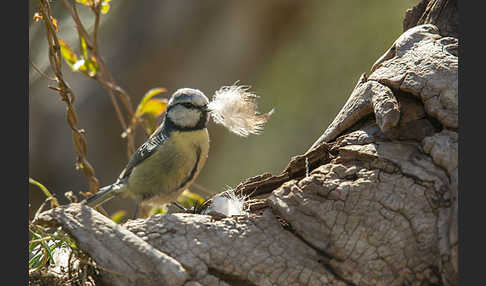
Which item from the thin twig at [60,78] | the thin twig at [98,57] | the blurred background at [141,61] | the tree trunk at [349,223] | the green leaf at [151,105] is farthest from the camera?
the blurred background at [141,61]

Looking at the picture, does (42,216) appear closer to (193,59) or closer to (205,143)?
(205,143)

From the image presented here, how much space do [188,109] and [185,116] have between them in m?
0.03

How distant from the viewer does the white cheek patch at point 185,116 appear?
204 centimetres

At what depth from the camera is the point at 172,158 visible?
6.60 feet

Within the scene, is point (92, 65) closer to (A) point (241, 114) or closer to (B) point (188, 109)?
(B) point (188, 109)

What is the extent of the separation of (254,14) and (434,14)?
2.02 meters

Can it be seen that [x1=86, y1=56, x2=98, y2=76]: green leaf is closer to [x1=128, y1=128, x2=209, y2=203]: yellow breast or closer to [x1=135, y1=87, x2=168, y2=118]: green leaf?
[x1=135, y1=87, x2=168, y2=118]: green leaf

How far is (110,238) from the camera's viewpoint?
54.9 inches

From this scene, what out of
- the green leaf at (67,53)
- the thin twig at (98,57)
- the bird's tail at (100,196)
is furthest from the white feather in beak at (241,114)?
the green leaf at (67,53)

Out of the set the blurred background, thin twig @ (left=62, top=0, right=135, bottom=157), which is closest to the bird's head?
thin twig @ (left=62, top=0, right=135, bottom=157)

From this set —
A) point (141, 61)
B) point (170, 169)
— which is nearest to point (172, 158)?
point (170, 169)

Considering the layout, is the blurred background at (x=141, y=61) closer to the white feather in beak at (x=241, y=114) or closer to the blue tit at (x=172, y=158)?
the blue tit at (x=172, y=158)

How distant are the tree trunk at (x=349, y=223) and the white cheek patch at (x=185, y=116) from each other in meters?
0.56

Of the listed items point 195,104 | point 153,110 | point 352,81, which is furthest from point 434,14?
point 352,81
